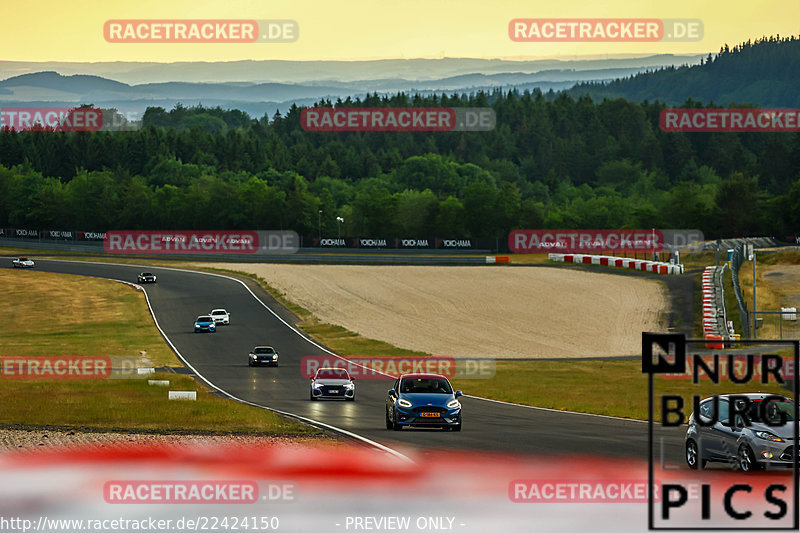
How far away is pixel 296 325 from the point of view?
75625 mm

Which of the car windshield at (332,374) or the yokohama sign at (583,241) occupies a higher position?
the yokohama sign at (583,241)

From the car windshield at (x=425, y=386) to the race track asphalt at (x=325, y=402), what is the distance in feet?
3.99

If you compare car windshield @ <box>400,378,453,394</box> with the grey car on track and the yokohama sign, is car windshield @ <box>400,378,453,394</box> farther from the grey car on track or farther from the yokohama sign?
the yokohama sign

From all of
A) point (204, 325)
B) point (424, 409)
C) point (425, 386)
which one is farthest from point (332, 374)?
point (204, 325)

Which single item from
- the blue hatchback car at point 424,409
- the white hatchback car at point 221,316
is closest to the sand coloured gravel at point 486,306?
the white hatchback car at point 221,316

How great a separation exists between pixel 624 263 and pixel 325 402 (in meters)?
68.9

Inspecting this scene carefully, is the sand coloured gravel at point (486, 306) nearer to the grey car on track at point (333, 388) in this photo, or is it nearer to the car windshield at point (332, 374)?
the car windshield at point (332, 374)

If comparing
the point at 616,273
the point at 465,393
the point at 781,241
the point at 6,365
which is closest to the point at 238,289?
the point at 616,273

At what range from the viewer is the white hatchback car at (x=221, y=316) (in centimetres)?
7555

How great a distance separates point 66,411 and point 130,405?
8.20 feet

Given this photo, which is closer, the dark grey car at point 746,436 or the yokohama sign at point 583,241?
the dark grey car at point 746,436

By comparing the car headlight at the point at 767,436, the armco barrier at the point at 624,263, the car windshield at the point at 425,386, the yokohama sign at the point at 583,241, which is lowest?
the car windshield at the point at 425,386

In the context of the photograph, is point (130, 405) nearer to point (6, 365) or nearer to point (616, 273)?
point (6, 365)

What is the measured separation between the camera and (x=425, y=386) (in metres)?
29.8
